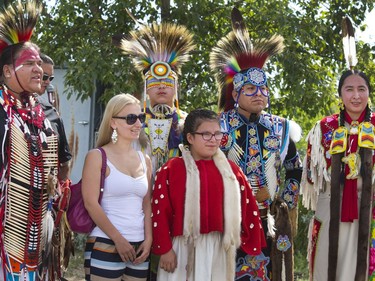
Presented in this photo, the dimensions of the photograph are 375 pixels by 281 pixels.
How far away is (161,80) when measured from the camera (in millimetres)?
4754

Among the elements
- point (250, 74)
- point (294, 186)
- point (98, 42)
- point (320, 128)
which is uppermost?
point (98, 42)

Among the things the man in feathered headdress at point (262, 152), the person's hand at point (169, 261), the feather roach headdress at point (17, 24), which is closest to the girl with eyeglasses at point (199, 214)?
the person's hand at point (169, 261)

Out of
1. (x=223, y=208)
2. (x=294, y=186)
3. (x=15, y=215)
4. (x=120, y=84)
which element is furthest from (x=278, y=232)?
(x=120, y=84)

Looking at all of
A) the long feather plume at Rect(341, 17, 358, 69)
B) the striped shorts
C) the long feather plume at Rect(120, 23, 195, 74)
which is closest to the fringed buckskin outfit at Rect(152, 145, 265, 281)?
the striped shorts

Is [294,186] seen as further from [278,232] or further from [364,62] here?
[364,62]

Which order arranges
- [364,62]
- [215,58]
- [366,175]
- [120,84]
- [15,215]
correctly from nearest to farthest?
[15,215]
[366,175]
[215,58]
[120,84]
[364,62]

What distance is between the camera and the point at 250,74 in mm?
4781

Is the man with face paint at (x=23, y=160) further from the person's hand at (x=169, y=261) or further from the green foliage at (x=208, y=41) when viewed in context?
the green foliage at (x=208, y=41)

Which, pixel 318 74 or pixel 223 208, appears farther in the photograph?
pixel 318 74

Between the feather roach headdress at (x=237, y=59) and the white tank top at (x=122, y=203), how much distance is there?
45.5 inches

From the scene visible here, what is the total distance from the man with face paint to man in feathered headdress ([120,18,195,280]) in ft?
2.66

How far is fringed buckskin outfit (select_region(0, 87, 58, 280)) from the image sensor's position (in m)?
3.82

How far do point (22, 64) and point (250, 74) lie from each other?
1568 millimetres

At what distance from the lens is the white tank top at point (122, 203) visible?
408 centimetres
